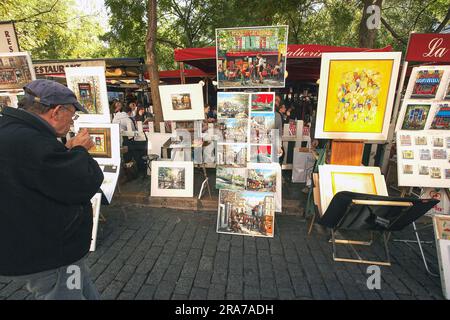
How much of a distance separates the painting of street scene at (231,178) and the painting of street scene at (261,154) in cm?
24

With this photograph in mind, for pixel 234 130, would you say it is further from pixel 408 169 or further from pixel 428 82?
pixel 428 82

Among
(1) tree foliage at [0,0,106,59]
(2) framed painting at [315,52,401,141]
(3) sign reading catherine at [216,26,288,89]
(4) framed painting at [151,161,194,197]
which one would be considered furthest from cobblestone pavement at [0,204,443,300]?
(1) tree foliage at [0,0,106,59]

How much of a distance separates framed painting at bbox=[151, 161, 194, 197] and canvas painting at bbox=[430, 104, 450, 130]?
365 cm

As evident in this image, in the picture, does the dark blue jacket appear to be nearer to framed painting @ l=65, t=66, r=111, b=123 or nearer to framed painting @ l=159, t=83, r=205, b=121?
framed painting @ l=65, t=66, r=111, b=123

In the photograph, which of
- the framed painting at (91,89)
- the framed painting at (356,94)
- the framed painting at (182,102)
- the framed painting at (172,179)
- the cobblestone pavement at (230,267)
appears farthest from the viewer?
the framed painting at (172,179)

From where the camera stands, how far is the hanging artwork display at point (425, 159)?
320 cm

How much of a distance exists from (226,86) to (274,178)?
1.47 metres

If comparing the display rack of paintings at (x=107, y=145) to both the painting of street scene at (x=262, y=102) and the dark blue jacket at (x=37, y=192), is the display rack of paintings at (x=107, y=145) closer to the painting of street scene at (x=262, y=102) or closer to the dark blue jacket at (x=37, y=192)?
the painting of street scene at (x=262, y=102)

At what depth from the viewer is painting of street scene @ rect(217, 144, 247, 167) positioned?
131 inches

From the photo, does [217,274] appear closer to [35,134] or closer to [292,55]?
[35,134]

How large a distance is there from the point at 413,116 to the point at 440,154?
63 cm

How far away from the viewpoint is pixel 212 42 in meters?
14.6

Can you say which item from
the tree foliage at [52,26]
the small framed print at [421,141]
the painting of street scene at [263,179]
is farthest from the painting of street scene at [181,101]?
the tree foliage at [52,26]

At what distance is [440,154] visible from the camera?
3197 mm
